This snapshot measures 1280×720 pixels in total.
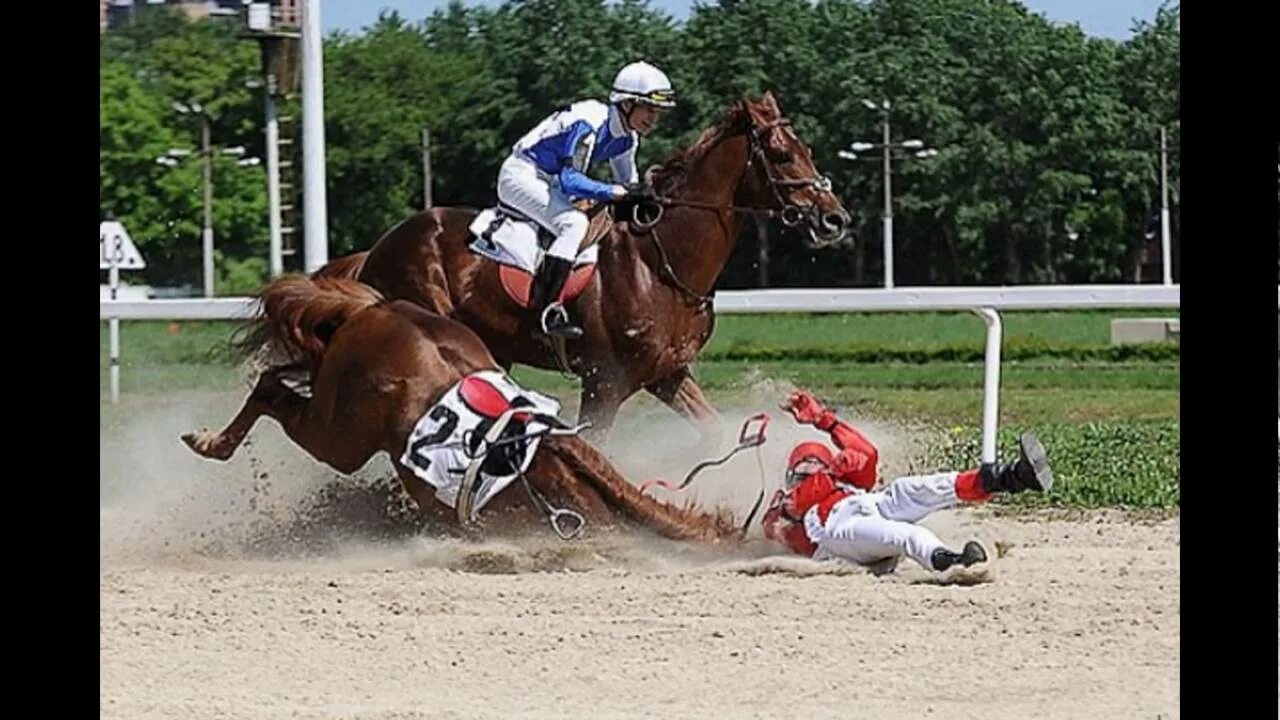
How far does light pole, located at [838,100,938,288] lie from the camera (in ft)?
111

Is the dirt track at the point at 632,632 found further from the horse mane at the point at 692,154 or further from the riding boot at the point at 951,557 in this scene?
the horse mane at the point at 692,154

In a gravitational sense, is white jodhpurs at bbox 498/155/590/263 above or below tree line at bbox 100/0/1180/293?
below

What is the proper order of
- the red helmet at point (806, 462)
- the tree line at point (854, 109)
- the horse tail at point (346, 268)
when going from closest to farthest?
the red helmet at point (806, 462) < the horse tail at point (346, 268) < the tree line at point (854, 109)

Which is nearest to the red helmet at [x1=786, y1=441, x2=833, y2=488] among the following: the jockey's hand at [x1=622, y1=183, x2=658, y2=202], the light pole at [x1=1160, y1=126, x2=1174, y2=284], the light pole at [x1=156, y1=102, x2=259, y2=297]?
the jockey's hand at [x1=622, y1=183, x2=658, y2=202]

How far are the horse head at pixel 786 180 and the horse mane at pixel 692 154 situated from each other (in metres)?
0.04

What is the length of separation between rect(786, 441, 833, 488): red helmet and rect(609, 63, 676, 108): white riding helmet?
5.95 feet

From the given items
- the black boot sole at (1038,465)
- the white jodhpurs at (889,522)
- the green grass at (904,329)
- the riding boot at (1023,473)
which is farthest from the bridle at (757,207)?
the green grass at (904,329)

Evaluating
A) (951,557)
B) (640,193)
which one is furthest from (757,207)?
(951,557)

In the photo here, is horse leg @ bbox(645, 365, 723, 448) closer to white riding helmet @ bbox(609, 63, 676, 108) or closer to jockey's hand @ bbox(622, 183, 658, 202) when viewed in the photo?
jockey's hand @ bbox(622, 183, 658, 202)

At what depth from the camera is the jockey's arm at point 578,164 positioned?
8211 mm

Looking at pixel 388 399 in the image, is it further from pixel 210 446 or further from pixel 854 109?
pixel 854 109

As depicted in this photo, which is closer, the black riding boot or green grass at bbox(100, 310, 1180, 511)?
the black riding boot

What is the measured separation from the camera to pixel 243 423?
8109mm
